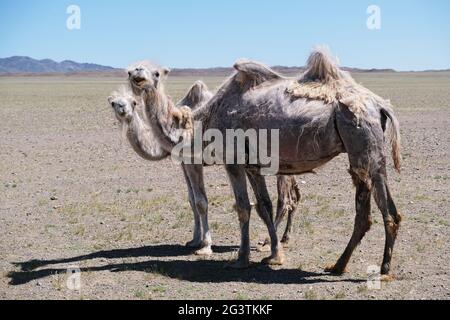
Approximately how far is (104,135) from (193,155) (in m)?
15.9

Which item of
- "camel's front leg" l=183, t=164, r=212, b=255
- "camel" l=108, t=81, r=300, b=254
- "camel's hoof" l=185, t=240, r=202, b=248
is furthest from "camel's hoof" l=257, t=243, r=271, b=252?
"camel's hoof" l=185, t=240, r=202, b=248

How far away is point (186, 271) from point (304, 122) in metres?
2.42

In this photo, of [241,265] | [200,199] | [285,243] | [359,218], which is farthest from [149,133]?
[359,218]

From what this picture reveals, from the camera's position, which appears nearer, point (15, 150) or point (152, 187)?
point (152, 187)

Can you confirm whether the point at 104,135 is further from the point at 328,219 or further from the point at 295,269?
the point at 295,269

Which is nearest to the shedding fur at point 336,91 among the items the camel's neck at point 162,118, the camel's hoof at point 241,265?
the camel's neck at point 162,118

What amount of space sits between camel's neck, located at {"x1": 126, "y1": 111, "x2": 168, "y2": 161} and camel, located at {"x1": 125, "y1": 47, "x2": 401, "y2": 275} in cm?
25

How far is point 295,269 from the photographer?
25.3 ft

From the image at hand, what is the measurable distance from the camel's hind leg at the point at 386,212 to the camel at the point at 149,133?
205 centimetres

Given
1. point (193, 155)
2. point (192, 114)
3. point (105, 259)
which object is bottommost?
point (105, 259)

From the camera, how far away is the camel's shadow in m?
7.29
